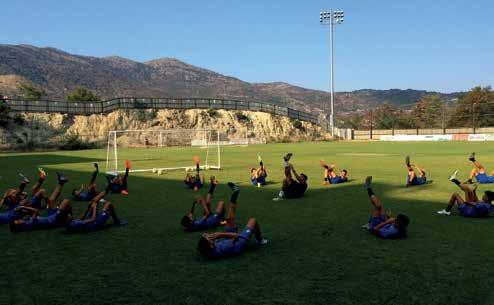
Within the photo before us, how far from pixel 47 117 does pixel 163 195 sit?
78591mm

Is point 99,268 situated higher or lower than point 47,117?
lower

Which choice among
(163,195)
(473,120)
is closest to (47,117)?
(163,195)

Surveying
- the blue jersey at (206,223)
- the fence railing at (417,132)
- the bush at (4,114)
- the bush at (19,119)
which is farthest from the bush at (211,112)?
the blue jersey at (206,223)

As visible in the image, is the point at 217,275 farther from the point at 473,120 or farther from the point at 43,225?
the point at 473,120

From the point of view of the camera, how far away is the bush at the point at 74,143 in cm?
7869

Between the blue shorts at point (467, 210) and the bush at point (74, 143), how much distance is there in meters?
74.9

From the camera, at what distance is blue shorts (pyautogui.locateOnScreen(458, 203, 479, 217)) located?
12.1 metres

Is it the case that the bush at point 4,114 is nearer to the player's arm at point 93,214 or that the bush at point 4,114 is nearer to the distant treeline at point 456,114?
the distant treeline at point 456,114

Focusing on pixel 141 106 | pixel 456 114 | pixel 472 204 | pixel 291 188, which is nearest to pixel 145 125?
pixel 141 106

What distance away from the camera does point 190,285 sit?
24.3ft

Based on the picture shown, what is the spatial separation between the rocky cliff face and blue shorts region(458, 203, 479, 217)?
76.6m

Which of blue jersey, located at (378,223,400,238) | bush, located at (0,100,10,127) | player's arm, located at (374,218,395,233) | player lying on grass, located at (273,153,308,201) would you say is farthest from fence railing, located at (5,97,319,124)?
blue jersey, located at (378,223,400,238)

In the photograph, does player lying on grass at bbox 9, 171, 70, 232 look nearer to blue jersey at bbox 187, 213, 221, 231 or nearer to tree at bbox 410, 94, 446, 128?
blue jersey at bbox 187, 213, 221, 231

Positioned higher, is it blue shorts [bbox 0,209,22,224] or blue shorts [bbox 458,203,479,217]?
blue shorts [bbox 458,203,479,217]
